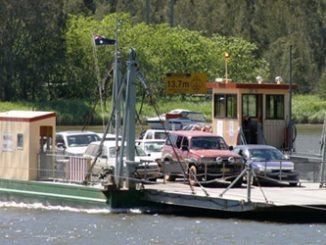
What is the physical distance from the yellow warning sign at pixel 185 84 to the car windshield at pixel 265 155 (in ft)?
27.6

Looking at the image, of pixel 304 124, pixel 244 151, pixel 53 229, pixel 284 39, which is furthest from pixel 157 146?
pixel 284 39

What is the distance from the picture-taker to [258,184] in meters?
37.5

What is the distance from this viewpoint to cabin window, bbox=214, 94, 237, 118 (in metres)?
46.1

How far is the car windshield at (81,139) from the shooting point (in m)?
45.4

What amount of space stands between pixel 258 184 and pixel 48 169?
634 centimetres

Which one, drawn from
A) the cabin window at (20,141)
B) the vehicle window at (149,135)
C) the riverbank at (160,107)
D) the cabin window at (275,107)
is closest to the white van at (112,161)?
the cabin window at (20,141)

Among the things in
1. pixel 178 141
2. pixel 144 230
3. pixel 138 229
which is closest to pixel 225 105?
pixel 178 141

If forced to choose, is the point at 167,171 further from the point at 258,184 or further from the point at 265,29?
the point at 265,29

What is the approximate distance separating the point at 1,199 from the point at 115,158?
16.2 ft

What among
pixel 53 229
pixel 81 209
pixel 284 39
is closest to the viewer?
pixel 53 229

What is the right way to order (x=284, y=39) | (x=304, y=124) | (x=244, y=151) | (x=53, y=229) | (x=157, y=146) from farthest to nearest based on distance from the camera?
(x=284, y=39) → (x=304, y=124) → (x=157, y=146) → (x=244, y=151) → (x=53, y=229)

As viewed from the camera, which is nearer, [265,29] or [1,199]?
[1,199]

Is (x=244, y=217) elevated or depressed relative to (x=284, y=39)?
depressed

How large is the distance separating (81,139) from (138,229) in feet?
40.6
